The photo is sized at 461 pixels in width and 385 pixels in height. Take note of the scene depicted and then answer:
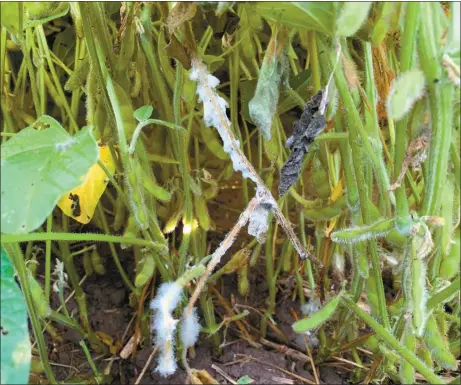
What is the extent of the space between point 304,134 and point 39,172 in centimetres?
24

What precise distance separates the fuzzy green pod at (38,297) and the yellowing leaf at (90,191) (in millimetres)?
111

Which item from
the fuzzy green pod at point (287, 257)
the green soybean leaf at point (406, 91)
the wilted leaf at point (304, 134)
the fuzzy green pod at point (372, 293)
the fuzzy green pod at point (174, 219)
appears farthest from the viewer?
the fuzzy green pod at point (287, 257)

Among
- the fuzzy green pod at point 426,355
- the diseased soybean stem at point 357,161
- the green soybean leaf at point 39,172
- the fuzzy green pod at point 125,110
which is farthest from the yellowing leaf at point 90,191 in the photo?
the fuzzy green pod at point 426,355

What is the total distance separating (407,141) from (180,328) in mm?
382

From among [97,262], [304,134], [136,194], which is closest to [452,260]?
[304,134]

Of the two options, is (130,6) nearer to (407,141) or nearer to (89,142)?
(89,142)

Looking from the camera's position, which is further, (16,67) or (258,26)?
(16,67)

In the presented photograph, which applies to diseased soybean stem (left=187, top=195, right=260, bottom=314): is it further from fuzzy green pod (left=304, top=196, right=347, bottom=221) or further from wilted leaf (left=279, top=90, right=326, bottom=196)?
fuzzy green pod (left=304, top=196, right=347, bottom=221)

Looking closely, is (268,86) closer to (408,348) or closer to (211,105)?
(211,105)

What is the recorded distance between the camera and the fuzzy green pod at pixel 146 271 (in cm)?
71

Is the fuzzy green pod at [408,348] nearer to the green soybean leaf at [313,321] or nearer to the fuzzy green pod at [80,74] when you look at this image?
the green soybean leaf at [313,321]

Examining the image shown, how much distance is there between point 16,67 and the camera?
110 centimetres

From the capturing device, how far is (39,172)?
0.46 meters

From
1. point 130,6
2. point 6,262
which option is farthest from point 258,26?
point 6,262
